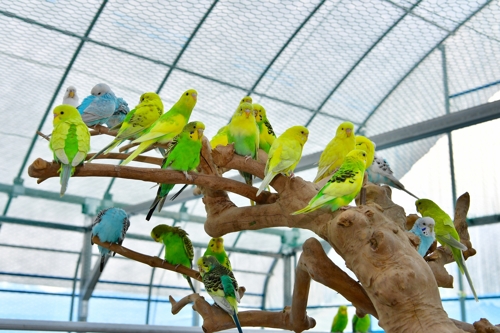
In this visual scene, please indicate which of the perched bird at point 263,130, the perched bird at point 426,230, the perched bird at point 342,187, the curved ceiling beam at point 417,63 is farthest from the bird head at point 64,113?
the curved ceiling beam at point 417,63

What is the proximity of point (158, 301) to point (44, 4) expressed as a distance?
6076 mm

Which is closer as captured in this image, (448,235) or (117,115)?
(448,235)

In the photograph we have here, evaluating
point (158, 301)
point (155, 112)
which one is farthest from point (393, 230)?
point (158, 301)

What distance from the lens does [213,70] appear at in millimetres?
8180

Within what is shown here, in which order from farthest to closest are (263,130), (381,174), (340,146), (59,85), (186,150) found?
(59,85)
(381,174)
(263,130)
(340,146)
(186,150)

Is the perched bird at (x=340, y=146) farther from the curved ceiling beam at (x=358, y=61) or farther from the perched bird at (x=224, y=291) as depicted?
the curved ceiling beam at (x=358, y=61)

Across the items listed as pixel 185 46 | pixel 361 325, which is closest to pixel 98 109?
pixel 185 46

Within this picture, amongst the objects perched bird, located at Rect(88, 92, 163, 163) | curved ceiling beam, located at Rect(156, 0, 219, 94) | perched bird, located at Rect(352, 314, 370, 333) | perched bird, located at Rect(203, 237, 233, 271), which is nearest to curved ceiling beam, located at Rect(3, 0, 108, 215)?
curved ceiling beam, located at Rect(156, 0, 219, 94)

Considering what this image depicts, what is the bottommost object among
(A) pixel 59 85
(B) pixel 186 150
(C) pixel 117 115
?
(B) pixel 186 150

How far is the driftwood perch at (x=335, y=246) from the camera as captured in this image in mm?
2889

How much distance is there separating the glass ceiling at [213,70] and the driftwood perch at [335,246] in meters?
3.67

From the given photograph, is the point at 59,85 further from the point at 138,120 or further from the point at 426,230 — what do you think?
the point at 426,230

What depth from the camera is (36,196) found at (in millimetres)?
9039

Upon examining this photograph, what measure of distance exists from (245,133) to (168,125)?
1.90 ft
